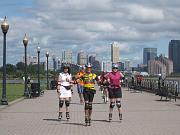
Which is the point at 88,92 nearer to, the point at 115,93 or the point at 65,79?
the point at 115,93

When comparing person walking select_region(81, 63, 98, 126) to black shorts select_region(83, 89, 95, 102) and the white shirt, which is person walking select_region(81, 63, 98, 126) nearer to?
black shorts select_region(83, 89, 95, 102)

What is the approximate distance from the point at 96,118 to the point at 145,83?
3085 centimetres

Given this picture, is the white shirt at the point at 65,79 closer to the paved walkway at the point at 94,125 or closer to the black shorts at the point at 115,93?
the paved walkway at the point at 94,125

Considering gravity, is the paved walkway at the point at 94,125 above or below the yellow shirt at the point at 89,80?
below

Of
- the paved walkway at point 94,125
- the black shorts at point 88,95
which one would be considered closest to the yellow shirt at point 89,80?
the black shorts at point 88,95

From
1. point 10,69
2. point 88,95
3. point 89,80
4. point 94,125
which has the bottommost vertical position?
point 94,125

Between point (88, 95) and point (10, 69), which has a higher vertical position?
point (10, 69)

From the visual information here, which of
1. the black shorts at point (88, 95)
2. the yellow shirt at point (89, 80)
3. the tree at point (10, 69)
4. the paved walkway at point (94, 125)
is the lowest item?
the paved walkway at point (94, 125)

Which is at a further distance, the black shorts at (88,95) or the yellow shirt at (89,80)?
the yellow shirt at (89,80)

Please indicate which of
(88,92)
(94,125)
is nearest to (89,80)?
(88,92)

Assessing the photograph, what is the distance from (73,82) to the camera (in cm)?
1633

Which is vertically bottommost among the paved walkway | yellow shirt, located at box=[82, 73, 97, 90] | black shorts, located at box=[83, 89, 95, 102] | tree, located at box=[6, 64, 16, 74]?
the paved walkway

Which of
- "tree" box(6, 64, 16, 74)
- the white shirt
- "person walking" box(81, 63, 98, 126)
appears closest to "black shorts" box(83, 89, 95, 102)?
"person walking" box(81, 63, 98, 126)

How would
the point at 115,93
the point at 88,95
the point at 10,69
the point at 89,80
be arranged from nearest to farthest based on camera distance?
the point at 88,95 → the point at 89,80 → the point at 115,93 → the point at 10,69
